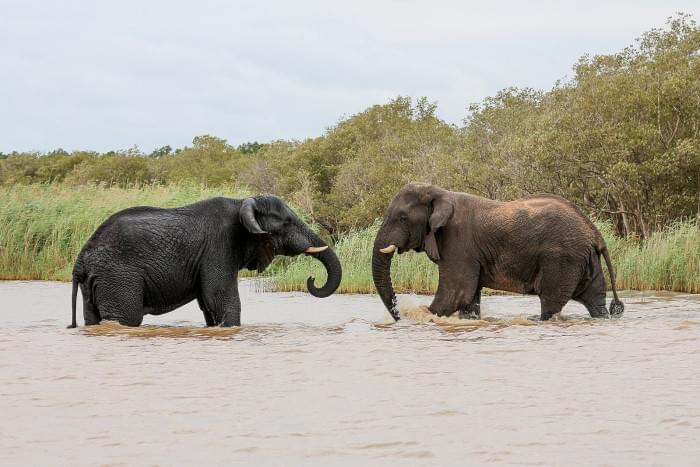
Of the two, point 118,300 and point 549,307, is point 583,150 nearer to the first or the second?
point 549,307

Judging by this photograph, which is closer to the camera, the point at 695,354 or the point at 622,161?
the point at 695,354

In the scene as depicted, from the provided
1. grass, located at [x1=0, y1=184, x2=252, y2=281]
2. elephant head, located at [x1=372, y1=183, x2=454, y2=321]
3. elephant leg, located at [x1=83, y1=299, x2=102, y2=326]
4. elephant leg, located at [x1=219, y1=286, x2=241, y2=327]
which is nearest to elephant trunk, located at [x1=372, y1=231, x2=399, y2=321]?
elephant head, located at [x1=372, y1=183, x2=454, y2=321]

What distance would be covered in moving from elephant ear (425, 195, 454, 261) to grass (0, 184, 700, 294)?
5.35m

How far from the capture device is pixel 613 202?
22.9m

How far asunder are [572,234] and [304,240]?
2562 mm

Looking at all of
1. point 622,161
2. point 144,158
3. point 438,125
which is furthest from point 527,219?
point 144,158

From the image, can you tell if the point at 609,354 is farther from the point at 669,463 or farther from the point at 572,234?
the point at 669,463

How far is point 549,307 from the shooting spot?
34.0 feet

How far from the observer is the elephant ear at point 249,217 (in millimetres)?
9641

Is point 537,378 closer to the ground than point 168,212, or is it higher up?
closer to the ground

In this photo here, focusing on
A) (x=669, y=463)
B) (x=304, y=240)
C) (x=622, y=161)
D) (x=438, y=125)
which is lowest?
(x=669, y=463)

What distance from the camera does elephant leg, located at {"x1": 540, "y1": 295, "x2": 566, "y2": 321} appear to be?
407 inches

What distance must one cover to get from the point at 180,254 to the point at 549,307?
3.54m

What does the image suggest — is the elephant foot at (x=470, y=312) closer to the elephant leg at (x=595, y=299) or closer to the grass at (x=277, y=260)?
the elephant leg at (x=595, y=299)
